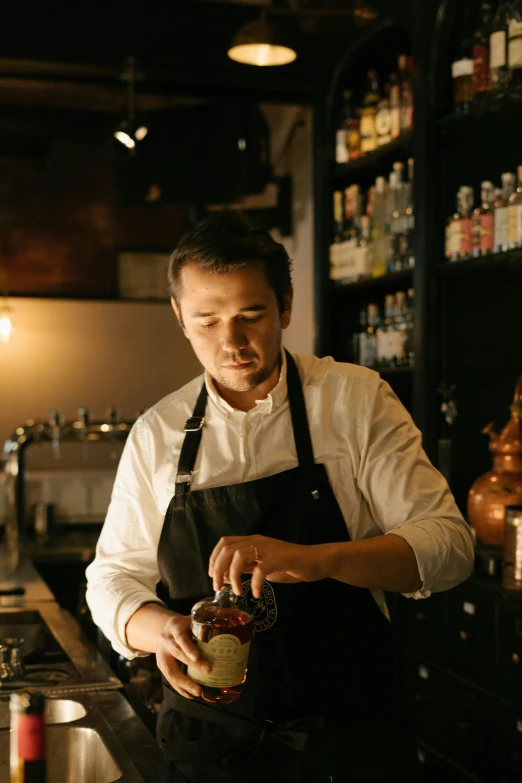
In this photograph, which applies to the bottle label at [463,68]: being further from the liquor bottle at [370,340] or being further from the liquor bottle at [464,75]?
the liquor bottle at [370,340]

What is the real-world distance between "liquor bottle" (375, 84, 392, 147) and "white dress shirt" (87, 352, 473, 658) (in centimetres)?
184

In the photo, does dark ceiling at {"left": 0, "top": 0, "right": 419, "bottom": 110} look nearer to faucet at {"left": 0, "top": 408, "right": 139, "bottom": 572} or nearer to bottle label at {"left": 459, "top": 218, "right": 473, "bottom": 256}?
bottle label at {"left": 459, "top": 218, "right": 473, "bottom": 256}

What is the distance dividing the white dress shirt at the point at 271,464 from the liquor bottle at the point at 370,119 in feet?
6.36

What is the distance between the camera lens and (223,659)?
137 centimetres

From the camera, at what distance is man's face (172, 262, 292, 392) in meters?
1.64

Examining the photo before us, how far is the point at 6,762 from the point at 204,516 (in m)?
0.53

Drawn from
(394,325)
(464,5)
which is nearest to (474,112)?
(464,5)

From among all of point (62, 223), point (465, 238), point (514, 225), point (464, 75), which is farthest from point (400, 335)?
point (62, 223)

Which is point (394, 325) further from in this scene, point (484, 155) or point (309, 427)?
point (309, 427)

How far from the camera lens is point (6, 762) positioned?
1.62 metres

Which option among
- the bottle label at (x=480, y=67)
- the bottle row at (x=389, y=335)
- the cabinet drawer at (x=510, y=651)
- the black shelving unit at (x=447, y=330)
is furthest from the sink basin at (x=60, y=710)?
the bottle label at (x=480, y=67)

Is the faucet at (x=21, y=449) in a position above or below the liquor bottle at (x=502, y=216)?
below

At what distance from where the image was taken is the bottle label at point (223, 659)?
54.0 inches

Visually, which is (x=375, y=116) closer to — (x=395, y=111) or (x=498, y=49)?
(x=395, y=111)
